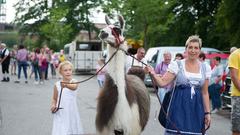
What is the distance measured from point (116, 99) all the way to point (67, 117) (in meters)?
0.91

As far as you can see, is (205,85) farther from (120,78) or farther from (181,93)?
(120,78)

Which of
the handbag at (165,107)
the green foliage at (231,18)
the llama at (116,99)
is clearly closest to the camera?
the handbag at (165,107)

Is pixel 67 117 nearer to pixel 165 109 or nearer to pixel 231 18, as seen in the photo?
pixel 165 109

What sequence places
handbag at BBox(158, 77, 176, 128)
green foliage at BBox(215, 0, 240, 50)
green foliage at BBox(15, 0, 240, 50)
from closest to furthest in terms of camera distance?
handbag at BBox(158, 77, 176, 128) < green foliage at BBox(215, 0, 240, 50) < green foliage at BBox(15, 0, 240, 50)

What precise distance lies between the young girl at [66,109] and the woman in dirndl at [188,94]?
5.18ft

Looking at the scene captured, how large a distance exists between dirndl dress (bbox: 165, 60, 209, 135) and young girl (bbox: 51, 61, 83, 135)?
170 centimetres

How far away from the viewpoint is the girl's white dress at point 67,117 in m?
7.31

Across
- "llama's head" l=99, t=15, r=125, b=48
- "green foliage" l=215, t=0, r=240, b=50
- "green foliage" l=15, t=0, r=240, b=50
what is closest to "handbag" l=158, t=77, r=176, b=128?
"llama's head" l=99, t=15, r=125, b=48

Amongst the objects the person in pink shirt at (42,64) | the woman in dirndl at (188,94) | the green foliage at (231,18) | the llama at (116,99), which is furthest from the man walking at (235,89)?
the person in pink shirt at (42,64)

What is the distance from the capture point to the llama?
6.79m

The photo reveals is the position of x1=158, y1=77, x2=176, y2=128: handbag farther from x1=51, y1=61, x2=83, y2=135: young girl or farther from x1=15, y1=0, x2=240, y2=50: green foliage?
x1=15, y1=0, x2=240, y2=50: green foliage

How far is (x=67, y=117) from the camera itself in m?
7.36

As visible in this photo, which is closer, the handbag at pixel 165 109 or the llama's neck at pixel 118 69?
the handbag at pixel 165 109

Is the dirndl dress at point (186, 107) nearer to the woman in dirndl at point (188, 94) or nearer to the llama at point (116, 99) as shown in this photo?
the woman in dirndl at point (188, 94)
